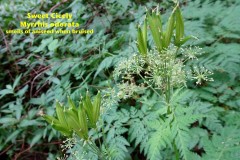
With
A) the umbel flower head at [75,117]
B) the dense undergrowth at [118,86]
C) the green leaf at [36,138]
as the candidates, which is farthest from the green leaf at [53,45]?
the umbel flower head at [75,117]

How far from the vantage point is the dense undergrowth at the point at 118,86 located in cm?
163

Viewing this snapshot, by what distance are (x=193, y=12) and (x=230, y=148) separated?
1.66 metres

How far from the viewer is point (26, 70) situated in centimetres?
369

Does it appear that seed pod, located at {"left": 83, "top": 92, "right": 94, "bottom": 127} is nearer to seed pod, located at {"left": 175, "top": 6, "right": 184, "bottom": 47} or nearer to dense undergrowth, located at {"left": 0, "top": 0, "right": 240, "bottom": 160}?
dense undergrowth, located at {"left": 0, "top": 0, "right": 240, "bottom": 160}

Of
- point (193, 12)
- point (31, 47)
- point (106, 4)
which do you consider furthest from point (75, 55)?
point (193, 12)

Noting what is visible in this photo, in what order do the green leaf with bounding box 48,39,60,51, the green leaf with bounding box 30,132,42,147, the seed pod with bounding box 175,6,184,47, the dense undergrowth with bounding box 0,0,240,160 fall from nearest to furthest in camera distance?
the seed pod with bounding box 175,6,184,47 < the dense undergrowth with bounding box 0,0,240,160 < the green leaf with bounding box 30,132,42,147 < the green leaf with bounding box 48,39,60,51

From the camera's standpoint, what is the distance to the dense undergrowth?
64.4 inches

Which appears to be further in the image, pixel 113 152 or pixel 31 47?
pixel 31 47

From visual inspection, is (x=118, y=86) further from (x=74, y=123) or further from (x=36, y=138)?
(x=36, y=138)

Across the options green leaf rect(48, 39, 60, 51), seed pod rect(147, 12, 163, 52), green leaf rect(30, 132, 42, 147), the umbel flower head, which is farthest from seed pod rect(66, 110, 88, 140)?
green leaf rect(48, 39, 60, 51)

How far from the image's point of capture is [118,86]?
5.24ft

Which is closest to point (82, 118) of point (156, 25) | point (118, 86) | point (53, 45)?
point (118, 86)

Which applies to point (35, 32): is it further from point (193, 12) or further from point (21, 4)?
point (193, 12)

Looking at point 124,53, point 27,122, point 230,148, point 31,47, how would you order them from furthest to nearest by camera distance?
point 31,47
point 27,122
point 124,53
point 230,148
